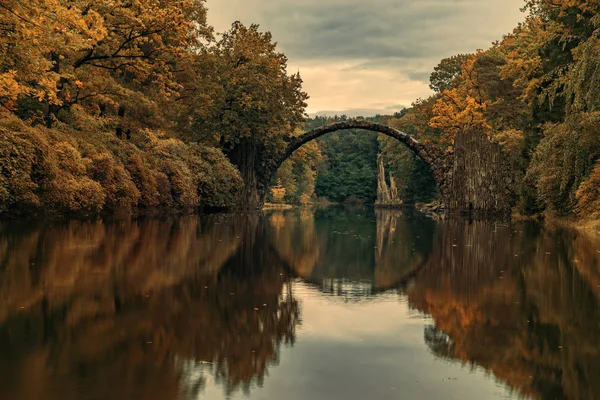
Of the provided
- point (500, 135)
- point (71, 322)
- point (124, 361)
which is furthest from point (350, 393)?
point (500, 135)

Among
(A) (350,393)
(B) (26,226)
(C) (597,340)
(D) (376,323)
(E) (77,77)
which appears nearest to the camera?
(A) (350,393)

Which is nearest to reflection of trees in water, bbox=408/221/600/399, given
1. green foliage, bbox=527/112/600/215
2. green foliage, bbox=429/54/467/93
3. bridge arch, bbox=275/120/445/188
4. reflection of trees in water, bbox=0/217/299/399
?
reflection of trees in water, bbox=0/217/299/399

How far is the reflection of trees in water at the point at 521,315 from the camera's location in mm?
5570

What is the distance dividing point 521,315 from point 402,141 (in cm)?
4958

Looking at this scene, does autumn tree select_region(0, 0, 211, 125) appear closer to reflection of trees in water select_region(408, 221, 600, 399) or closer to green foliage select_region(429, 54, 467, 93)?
reflection of trees in water select_region(408, 221, 600, 399)

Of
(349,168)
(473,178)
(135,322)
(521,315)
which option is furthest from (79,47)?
(349,168)

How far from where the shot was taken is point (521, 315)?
810 centimetres

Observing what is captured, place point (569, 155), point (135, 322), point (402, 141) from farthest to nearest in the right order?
point (402, 141)
point (569, 155)
point (135, 322)

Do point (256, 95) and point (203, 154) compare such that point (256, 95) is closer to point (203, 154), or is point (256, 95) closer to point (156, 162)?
point (203, 154)

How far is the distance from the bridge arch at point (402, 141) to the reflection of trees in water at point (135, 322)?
132ft

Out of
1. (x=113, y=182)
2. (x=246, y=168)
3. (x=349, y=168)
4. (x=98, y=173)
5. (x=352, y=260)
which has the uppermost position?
(x=349, y=168)

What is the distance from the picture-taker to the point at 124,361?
5488 millimetres

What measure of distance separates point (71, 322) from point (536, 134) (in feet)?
112

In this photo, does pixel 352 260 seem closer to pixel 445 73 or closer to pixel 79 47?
pixel 79 47
